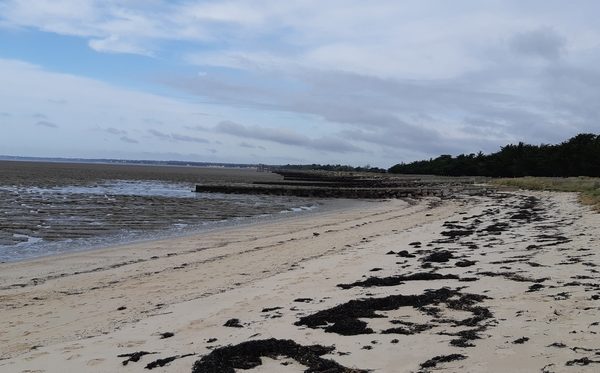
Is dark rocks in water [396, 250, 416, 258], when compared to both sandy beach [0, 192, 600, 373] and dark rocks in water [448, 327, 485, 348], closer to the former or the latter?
sandy beach [0, 192, 600, 373]

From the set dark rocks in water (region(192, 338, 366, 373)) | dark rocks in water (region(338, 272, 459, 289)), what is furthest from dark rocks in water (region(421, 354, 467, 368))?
dark rocks in water (region(338, 272, 459, 289))

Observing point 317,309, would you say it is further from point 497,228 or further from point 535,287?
point 497,228

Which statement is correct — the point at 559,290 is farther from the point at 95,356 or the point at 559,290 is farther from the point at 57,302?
the point at 57,302

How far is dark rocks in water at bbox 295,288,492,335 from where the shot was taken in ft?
20.8

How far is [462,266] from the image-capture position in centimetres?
1066

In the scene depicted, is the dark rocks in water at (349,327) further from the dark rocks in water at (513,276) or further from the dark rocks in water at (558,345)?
the dark rocks in water at (513,276)

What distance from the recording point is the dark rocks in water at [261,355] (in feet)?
16.7

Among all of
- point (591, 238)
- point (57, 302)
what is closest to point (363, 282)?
Result: point (57, 302)

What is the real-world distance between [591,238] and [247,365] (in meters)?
10.8

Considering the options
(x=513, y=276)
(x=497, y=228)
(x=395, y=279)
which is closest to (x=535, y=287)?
(x=513, y=276)

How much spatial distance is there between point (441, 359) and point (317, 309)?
290 cm

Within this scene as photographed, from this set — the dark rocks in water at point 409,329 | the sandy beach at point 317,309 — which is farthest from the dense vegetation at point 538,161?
the dark rocks in water at point 409,329

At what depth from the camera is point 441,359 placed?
4.98 meters

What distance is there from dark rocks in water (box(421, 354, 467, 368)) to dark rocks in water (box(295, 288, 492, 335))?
47.2 inches
